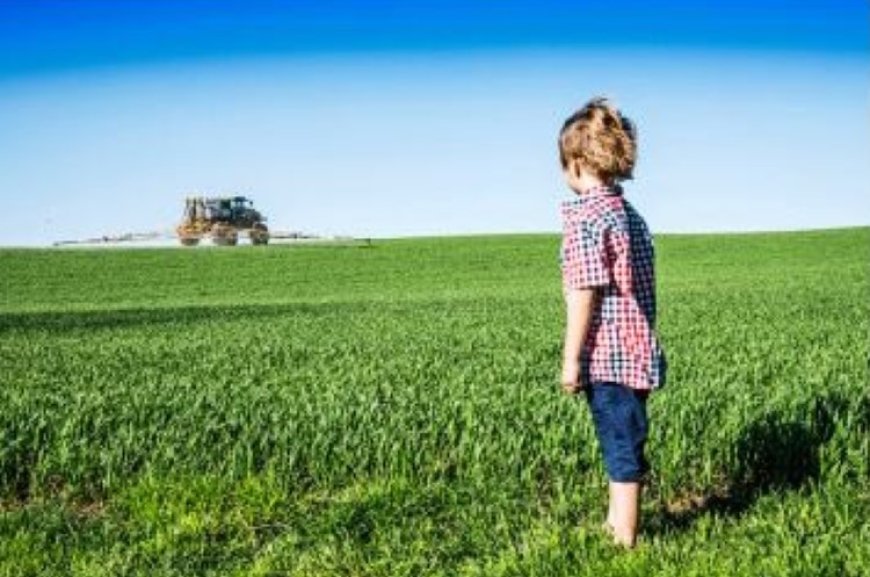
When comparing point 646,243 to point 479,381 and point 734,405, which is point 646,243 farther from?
point 479,381

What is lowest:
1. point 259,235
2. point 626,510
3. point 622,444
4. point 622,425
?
point 626,510

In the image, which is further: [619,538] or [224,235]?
[224,235]

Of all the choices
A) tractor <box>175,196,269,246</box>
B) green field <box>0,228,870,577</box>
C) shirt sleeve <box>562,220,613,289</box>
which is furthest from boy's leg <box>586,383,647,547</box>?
tractor <box>175,196,269,246</box>

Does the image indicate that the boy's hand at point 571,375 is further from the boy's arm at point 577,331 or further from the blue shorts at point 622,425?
the blue shorts at point 622,425

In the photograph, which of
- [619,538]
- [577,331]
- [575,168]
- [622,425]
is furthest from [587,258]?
[619,538]

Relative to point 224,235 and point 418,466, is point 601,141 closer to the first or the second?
point 418,466

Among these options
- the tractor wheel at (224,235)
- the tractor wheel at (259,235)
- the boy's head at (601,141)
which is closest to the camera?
the boy's head at (601,141)

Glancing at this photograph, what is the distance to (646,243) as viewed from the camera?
5176 millimetres

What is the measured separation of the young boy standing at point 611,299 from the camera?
4969mm

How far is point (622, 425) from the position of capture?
506 cm

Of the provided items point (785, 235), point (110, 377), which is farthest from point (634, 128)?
point (785, 235)

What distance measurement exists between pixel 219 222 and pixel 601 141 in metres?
67.6

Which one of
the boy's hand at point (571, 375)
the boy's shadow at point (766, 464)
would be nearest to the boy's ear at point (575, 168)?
the boy's hand at point (571, 375)

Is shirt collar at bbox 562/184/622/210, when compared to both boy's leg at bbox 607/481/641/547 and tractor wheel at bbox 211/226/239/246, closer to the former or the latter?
boy's leg at bbox 607/481/641/547
